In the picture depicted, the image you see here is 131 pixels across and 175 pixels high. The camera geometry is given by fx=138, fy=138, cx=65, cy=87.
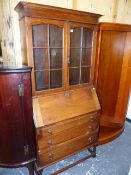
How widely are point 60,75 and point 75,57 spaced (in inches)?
12.6

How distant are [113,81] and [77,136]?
115 centimetres

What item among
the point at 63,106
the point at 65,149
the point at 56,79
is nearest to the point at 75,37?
the point at 56,79

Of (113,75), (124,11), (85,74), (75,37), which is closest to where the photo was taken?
(75,37)

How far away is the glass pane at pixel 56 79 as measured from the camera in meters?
1.66

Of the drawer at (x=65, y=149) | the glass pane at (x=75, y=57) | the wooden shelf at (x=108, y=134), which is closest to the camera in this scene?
the drawer at (x=65, y=149)

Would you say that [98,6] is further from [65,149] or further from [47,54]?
[65,149]

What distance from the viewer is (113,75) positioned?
237 cm

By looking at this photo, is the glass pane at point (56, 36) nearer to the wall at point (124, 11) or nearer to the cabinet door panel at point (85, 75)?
the cabinet door panel at point (85, 75)

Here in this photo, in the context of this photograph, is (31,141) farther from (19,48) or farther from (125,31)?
(125,31)

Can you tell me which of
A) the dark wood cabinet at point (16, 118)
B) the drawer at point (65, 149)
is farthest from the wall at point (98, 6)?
the drawer at point (65, 149)

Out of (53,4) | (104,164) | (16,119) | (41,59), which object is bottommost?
(104,164)

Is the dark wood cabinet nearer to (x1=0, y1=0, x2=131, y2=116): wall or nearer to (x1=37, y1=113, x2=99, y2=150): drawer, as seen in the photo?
(x1=37, y1=113, x2=99, y2=150): drawer

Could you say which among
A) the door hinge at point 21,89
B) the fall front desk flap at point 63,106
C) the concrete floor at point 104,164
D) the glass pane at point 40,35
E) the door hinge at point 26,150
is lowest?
the concrete floor at point 104,164

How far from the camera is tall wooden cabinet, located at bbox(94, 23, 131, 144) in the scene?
2156 mm
